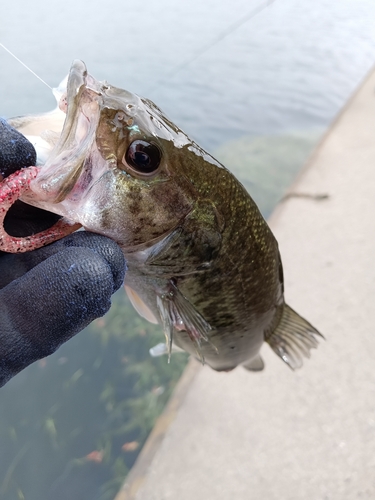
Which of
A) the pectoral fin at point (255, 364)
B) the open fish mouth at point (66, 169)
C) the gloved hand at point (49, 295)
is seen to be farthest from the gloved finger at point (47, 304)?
the pectoral fin at point (255, 364)

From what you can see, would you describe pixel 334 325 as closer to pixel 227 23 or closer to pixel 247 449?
pixel 247 449

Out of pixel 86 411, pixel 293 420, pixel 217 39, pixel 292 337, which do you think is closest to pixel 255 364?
pixel 292 337

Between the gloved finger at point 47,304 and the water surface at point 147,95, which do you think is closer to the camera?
the gloved finger at point 47,304

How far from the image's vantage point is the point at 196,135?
715 centimetres

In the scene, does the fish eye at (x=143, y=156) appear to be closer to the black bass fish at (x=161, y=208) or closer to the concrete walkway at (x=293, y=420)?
the black bass fish at (x=161, y=208)

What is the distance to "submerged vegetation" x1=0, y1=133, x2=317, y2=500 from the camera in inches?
103

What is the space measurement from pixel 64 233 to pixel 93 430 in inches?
91.6

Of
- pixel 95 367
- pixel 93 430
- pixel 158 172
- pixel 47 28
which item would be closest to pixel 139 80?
pixel 47 28

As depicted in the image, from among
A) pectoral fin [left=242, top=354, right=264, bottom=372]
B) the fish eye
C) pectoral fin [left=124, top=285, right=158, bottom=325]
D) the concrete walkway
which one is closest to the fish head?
the fish eye

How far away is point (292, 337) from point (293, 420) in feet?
3.58

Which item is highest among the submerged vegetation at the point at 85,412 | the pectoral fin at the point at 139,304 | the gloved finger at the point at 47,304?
the gloved finger at the point at 47,304

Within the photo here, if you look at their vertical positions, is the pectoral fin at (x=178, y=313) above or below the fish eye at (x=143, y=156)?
below

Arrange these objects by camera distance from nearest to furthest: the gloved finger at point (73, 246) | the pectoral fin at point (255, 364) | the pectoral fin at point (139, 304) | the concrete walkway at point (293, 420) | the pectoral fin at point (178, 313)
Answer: the gloved finger at point (73, 246) < the pectoral fin at point (178, 313) < the pectoral fin at point (139, 304) < the pectoral fin at point (255, 364) < the concrete walkway at point (293, 420)

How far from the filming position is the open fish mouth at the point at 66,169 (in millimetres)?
953
